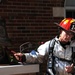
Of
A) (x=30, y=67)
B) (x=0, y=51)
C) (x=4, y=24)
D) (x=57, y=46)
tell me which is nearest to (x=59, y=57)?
(x=57, y=46)

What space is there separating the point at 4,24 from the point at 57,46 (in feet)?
8.29

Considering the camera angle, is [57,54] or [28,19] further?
[28,19]

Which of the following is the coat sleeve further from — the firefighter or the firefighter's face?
the firefighter's face

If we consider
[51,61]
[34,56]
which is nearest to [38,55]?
[34,56]

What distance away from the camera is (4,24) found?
625 centimetres

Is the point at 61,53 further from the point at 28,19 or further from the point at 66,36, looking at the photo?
the point at 28,19

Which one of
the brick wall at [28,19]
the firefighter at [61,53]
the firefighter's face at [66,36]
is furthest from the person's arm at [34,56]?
the brick wall at [28,19]

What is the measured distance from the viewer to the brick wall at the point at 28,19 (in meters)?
6.59

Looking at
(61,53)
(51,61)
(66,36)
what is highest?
(66,36)

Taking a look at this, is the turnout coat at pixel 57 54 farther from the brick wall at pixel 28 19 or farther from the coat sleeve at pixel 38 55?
the brick wall at pixel 28 19

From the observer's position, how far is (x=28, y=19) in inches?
266

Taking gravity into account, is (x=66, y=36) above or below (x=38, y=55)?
above

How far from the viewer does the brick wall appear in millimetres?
6594

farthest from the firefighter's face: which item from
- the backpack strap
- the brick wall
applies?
the brick wall
